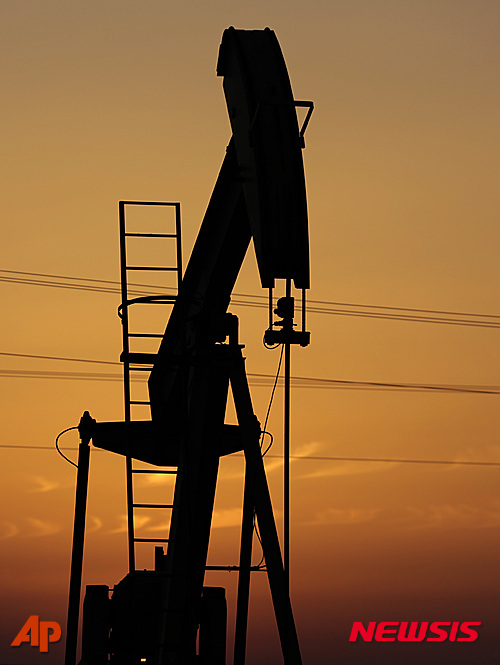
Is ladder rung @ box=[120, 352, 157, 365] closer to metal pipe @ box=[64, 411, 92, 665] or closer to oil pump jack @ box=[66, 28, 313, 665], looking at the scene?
oil pump jack @ box=[66, 28, 313, 665]

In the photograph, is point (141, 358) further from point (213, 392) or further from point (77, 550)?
point (77, 550)

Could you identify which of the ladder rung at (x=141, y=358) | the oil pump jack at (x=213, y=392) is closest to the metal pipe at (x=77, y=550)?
the oil pump jack at (x=213, y=392)

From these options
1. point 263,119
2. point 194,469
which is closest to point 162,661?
point 194,469

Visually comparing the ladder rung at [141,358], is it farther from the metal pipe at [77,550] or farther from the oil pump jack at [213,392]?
the metal pipe at [77,550]

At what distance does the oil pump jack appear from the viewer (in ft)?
27.4

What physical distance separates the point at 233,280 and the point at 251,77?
2198 mm

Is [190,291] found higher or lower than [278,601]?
higher

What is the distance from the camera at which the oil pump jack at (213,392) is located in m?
8.35

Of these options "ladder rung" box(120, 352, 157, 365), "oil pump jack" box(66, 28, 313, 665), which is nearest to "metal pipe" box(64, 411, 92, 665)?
"oil pump jack" box(66, 28, 313, 665)

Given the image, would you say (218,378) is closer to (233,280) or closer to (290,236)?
(233,280)

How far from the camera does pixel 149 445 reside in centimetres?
1230

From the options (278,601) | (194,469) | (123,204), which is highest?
(123,204)

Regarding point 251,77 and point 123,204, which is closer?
point 251,77

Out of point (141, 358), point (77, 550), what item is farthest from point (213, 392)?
point (77, 550)
